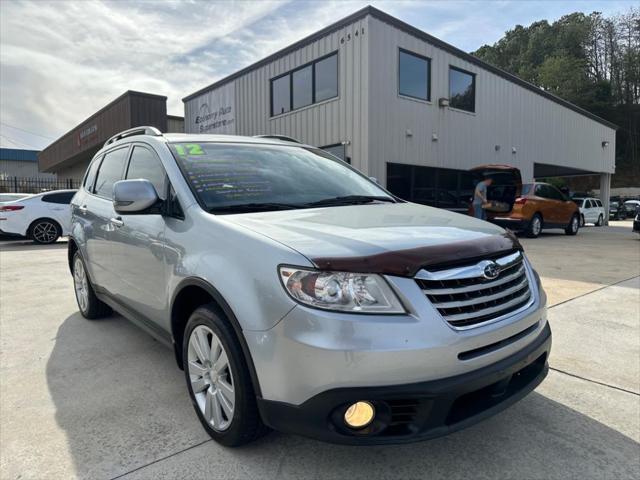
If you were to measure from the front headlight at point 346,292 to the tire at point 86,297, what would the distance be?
10.5 ft

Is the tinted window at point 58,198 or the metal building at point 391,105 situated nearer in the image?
the tinted window at point 58,198

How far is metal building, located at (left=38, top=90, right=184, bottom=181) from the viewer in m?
18.2

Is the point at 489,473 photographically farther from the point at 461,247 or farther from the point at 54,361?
the point at 54,361

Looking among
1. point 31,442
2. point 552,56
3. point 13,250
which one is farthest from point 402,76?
point 552,56

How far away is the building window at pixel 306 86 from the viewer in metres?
12.4

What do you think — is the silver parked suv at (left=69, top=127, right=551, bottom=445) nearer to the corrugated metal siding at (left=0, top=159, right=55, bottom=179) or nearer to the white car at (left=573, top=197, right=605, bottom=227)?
the white car at (left=573, top=197, right=605, bottom=227)

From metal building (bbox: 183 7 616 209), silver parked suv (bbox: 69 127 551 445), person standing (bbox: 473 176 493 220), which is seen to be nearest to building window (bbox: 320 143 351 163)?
metal building (bbox: 183 7 616 209)

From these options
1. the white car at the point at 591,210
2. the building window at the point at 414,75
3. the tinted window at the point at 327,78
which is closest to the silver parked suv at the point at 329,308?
the tinted window at the point at 327,78

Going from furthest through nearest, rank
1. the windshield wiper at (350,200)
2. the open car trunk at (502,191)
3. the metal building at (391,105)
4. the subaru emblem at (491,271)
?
the metal building at (391,105)
the open car trunk at (502,191)
the windshield wiper at (350,200)
the subaru emblem at (491,271)

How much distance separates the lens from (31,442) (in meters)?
2.28

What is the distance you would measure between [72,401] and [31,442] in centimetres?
44

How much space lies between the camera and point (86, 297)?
4.36 metres

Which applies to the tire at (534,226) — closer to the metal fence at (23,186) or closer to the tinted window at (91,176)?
the tinted window at (91,176)

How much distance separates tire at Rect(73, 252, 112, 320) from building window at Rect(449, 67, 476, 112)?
12446 mm
